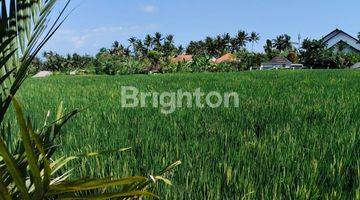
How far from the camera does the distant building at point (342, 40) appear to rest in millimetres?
60062

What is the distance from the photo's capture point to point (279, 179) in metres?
1.84

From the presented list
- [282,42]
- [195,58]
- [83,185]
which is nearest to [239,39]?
[282,42]

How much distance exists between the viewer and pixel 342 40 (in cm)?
6053

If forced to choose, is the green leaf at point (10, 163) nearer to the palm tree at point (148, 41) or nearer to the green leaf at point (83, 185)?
the green leaf at point (83, 185)

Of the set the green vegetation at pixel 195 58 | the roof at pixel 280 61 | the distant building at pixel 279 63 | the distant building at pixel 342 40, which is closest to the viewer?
the green vegetation at pixel 195 58

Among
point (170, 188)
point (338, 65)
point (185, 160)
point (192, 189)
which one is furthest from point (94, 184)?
point (338, 65)

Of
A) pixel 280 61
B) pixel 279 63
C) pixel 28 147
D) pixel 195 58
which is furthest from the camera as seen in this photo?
pixel 280 61

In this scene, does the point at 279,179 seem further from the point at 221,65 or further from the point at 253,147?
the point at 221,65

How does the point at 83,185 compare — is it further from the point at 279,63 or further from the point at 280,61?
the point at 280,61

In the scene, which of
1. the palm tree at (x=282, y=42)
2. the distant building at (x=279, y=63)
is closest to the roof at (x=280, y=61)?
the distant building at (x=279, y=63)

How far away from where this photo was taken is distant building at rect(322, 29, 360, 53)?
197 feet

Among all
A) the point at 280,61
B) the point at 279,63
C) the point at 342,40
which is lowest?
the point at 279,63

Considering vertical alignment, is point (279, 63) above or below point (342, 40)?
below

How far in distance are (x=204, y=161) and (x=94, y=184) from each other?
1.48 m
